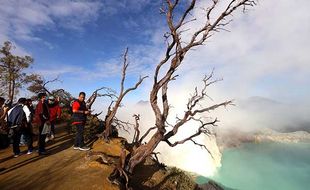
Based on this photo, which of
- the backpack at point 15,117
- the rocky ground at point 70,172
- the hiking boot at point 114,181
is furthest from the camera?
the backpack at point 15,117

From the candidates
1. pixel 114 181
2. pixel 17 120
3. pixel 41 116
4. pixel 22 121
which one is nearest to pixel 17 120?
pixel 17 120

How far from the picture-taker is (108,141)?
51.1ft

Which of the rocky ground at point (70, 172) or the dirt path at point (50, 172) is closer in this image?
the dirt path at point (50, 172)

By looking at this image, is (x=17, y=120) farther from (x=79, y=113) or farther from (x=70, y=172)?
(x=70, y=172)

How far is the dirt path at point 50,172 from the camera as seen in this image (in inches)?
362

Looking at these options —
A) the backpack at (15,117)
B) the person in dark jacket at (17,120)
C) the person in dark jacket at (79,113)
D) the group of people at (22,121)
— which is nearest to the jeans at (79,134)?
the person in dark jacket at (79,113)

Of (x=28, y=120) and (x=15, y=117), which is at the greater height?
(x=15, y=117)

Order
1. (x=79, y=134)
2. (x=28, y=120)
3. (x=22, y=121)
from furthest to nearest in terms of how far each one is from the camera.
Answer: (x=79, y=134), (x=28, y=120), (x=22, y=121)

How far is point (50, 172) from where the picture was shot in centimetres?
1030

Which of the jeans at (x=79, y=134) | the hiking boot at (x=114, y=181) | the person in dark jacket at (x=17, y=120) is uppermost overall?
the person in dark jacket at (x=17, y=120)

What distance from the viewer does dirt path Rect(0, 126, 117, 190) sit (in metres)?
9.20

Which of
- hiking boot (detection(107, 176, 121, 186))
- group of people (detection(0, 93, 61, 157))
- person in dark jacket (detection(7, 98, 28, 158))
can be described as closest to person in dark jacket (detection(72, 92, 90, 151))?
group of people (detection(0, 93, 61, 157))

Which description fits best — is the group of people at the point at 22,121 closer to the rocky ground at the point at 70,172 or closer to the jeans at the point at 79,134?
the rocky ground at the point at 70,172

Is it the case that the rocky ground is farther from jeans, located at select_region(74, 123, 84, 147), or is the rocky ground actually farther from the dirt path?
jeans, located at select_region(74, 123, 84, 147)
